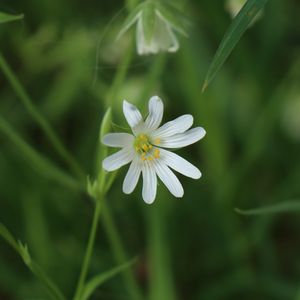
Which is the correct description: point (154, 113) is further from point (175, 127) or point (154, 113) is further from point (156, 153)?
point (156, 153)

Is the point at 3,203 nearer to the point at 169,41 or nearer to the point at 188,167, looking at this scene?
the point at 169,41

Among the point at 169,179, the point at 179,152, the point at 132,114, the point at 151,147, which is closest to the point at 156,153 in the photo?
the point at 151,147

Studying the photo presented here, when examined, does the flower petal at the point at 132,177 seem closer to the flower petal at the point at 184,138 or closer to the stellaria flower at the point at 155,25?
the flower petal at the point at 184,138

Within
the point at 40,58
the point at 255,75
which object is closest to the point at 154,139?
the point at 255,75

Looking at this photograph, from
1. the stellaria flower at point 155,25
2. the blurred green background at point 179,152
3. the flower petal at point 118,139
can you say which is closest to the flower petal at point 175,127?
the flower petal at point 118,139

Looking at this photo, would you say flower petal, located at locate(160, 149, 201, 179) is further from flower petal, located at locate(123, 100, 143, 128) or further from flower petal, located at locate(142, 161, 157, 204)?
flower petal, located at locate(123, 100, 143, 128)

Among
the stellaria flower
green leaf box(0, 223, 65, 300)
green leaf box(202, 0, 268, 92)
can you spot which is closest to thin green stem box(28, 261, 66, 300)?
green leaf box(0, 223, 65, 300)
